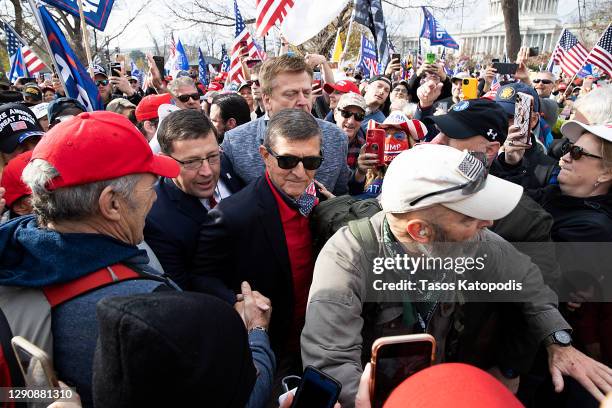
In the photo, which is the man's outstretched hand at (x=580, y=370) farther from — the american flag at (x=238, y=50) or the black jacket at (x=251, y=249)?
the american flag at (x=238, y=50)

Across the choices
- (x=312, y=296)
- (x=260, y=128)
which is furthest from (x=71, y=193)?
(x=260, y=128)

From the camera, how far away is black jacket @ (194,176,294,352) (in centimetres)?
216

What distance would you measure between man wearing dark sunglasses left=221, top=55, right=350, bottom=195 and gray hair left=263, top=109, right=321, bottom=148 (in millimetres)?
733

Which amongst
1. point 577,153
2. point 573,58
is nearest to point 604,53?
point 573,58

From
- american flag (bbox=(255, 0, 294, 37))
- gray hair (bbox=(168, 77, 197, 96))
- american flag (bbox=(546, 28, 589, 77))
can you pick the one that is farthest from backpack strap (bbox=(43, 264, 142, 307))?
american flag (bbox=(546, 28, 589, 77))

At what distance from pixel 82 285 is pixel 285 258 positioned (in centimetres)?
109

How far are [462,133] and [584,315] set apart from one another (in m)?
1.30

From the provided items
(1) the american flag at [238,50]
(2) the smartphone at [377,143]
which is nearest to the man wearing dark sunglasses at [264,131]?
(2) the smartphone at [377,143]

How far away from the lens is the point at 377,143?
2.82 metres

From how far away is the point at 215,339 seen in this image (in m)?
0.93

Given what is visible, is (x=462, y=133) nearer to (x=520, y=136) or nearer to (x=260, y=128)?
(x=520, y=136)

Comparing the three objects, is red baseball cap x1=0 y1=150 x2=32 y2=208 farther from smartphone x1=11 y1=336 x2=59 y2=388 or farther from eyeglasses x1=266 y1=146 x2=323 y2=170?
smartphone x1=11 y1=336 x2=59 y2=388

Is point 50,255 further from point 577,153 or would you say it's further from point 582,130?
point 582,130

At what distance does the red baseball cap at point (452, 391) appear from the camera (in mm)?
754
